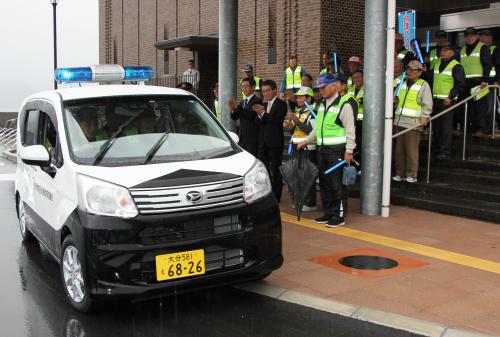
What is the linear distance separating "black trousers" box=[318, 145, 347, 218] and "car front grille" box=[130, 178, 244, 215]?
10.8 feet

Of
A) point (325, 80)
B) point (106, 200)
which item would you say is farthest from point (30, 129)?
point (325, 80)

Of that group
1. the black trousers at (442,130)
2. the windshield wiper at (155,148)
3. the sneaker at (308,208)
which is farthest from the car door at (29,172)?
the black trousers at (442,130)

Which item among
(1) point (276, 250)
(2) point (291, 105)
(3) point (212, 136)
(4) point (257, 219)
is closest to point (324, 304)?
(1) point (276, 250)

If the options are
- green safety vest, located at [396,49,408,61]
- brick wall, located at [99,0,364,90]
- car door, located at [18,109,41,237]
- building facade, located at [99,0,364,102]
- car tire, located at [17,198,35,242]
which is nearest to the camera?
car door, located at [18,109,41,237]

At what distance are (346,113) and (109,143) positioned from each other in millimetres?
3658

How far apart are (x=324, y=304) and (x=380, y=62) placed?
15.1 feet

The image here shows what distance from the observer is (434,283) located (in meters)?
5.45

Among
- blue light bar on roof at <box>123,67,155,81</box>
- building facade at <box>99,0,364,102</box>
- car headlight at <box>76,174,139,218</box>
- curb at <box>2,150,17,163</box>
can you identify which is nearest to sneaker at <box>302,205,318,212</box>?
blue light bar on roof at <box>123,67,155,81</box>

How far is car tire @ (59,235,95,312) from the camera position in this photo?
461 centimetres

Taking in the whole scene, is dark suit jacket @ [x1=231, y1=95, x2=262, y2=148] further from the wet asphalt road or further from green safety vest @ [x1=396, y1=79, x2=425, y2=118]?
the wet asphalt road

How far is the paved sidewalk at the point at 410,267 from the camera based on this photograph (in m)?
4.86

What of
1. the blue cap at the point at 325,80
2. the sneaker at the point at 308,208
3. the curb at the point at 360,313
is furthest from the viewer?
the sneaker at the point at 308,208

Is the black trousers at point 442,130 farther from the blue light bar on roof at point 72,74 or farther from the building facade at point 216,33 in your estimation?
the building facade at point 216,33

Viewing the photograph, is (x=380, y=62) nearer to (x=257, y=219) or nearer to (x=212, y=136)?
(x=212, y=136)
